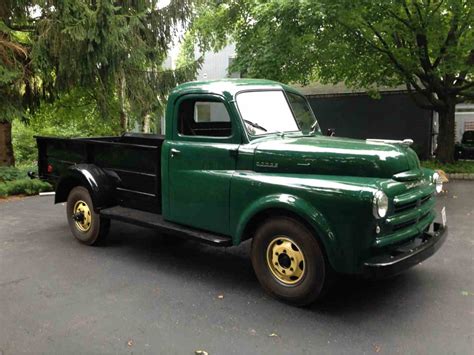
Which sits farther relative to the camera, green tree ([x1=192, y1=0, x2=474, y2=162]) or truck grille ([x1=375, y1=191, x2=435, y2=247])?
green tree ([x1=192, y1=0, x2=474, y2=162])

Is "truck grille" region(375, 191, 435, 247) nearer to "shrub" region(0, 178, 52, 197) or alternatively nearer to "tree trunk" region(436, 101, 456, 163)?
"shrub" region(0, 178, 52, 197)

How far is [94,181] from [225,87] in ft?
7.28

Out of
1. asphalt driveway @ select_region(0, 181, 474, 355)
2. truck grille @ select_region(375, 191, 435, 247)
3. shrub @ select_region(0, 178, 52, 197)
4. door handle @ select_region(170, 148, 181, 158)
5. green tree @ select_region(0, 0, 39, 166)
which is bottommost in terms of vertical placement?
asphalt driveway @ select_region(0, 181, 474, 355)

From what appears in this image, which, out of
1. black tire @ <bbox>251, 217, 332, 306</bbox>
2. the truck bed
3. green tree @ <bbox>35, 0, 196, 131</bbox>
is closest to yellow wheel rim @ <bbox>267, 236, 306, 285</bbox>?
black tire @ <bbox>251, 217, 332, 306</bbox>

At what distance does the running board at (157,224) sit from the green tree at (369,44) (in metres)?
7.73

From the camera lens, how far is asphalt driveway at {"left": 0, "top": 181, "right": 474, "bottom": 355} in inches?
131

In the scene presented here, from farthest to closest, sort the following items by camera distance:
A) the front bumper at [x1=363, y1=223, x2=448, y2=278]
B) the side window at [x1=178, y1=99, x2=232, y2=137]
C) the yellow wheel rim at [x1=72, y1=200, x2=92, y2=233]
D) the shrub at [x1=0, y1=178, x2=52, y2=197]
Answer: the shrub at [x1=0, y1=178, x2=52, y2=197] < the yellow wheel rim at [x1=72, y1=200, x2=92, y2=233] < the side window at [x1=178, y1=99, x2=232, y2=137] < the front bumper at [x1=363, y1=223, x2=448, y2=278]

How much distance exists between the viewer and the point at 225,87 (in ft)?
15.0

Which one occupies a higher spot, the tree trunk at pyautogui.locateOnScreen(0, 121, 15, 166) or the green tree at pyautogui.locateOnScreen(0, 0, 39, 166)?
the green tree at pyautogui.locateOnScreen(0, 0, 39, 166)

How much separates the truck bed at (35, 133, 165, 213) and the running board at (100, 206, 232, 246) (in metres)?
0.11

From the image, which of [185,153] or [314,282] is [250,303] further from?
[185,153]

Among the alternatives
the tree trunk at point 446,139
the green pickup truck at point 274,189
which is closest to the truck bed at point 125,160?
the green pickup truck at point 274,189

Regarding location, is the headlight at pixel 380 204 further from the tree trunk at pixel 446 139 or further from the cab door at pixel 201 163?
the tree trunk at pixel 446 139

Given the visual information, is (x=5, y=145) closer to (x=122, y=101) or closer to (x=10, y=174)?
(x=10, y=174)
